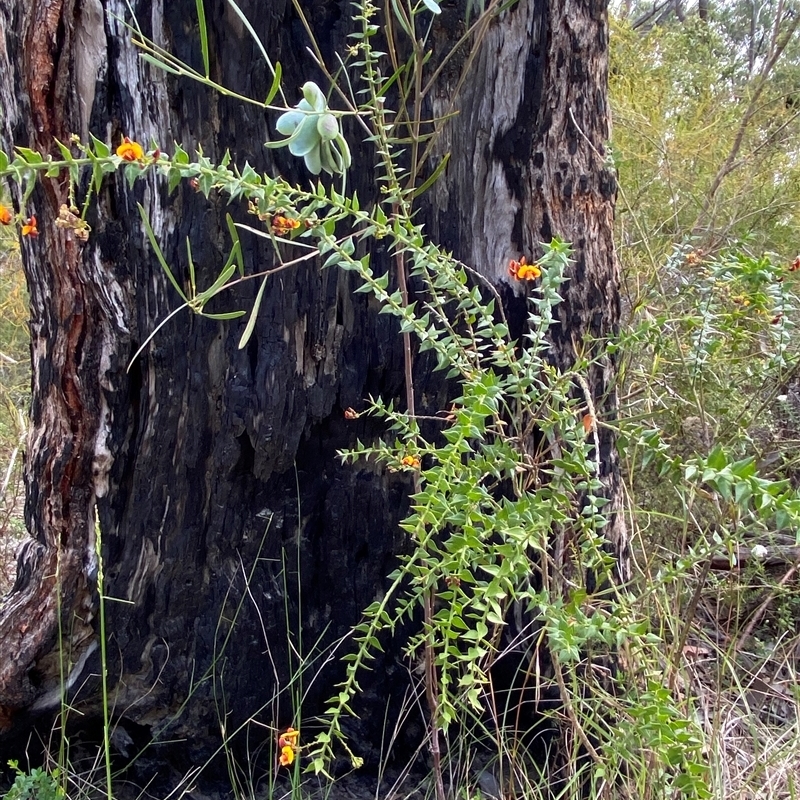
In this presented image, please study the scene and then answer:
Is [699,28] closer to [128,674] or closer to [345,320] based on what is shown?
[345,320]

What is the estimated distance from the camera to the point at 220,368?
3.94ft

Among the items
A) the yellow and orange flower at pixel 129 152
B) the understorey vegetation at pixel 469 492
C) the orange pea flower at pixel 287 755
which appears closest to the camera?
the yellow and orange flower at pixel 129 152

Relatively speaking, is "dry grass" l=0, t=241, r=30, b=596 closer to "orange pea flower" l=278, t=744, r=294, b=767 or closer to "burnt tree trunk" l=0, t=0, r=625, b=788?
"burnt tree trunk" l=0, t=0, r=625, b=788

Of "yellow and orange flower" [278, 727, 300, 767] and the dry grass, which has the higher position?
the dry grass

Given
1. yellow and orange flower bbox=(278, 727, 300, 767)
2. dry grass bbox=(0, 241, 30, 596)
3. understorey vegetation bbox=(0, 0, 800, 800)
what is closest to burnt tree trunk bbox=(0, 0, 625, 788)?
understorey vegetation bbox=(0, 0, 800, 800)

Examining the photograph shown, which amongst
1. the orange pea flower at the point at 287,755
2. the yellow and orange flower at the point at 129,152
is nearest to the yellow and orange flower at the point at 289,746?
the orange pea flower at the point at 287,755

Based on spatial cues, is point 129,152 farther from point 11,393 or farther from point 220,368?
point 11,393

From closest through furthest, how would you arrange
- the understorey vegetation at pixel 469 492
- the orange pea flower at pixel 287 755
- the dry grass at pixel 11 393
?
1. the understorey vegetation at pixel 469 492
2. the orange pea flower at pixel 287 755
3. the dry grass at pixel 11 393

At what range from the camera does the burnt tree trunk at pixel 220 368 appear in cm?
110

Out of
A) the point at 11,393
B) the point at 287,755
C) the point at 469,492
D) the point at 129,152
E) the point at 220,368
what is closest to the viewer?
the point at 129,152

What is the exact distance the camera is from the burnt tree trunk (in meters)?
1.10

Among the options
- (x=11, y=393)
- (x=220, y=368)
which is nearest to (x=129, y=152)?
(x=220, y=368)

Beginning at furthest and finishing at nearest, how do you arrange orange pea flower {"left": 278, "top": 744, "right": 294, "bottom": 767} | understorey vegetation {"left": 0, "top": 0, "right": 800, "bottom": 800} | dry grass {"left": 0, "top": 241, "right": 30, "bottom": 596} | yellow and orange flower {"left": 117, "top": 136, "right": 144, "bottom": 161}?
dry grass {"left": 0, "top": 241, "right": 30, "bottom": 596}, orange pea flower {"left": 278, "top": 744, "right": 294, "bottom": 767}, understorey vegetation {"left": 0, "top": 0, "right": 800, "bottom": 800}, yellow and orange flower {"left": 117, "top": 136, "right": 144, "bottom": 161}

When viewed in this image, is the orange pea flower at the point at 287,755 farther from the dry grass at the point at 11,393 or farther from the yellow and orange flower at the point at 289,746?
the dry grass at the point at 11,393
